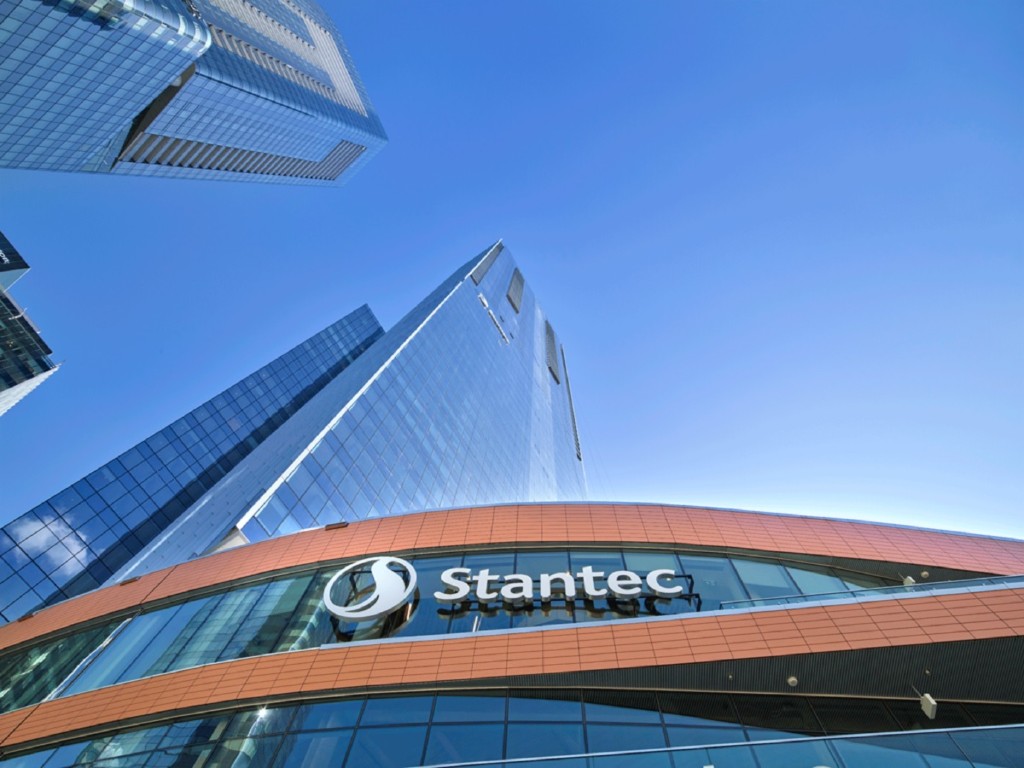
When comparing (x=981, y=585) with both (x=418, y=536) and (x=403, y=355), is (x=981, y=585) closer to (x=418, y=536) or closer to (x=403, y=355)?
(x=418, y=536)

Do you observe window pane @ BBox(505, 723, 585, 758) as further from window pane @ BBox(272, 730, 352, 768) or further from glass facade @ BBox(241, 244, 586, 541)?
glass facade @ BBox(241, 244, 586, 541)

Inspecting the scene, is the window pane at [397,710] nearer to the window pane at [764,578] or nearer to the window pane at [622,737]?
the window pane at [622,737]

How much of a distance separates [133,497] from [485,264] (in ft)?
294

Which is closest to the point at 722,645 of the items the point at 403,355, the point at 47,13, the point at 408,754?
the point at 408,754

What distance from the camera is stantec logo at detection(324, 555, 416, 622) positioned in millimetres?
17766

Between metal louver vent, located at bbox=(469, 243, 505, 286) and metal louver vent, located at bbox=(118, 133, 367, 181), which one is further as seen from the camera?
metal louver vent, located at bbox=(469, 243, 505, 286)

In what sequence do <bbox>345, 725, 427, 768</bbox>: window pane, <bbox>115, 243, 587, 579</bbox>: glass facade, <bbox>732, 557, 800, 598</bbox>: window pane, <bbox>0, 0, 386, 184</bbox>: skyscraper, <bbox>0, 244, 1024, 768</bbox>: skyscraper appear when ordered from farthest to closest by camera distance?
1. <bbox>0, 0, 386, 184</bbox>: skyscraper
2. <bbox>115, 243, 587, 579</bbox>: glass facade
3. <bbox>732, 557, 800, 598</bbox>: window pane
4. <bbox>0, 244, 1024, 768</bbox>: skyscraper
5. <bbox>345, 725, 427, 768</bbox>: window pane

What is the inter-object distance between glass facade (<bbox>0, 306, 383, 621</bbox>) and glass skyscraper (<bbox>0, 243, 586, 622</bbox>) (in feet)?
0.78

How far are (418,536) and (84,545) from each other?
8352 centimetres

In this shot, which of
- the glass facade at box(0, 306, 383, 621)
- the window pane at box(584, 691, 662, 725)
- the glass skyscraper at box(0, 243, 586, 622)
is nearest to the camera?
the window pane at box(584, 691, 662, 725)

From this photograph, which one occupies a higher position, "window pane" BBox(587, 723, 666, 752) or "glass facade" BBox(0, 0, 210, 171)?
"glass facade" BBox(0, 0, 210, 171)

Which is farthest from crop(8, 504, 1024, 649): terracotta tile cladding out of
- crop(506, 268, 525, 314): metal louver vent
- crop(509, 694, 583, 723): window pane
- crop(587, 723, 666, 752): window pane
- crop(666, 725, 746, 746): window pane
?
crop(506, 268, 525, 314): metal louver vent

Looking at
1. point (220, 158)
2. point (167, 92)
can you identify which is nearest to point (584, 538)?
point (167, 92)

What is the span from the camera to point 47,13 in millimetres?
58875
